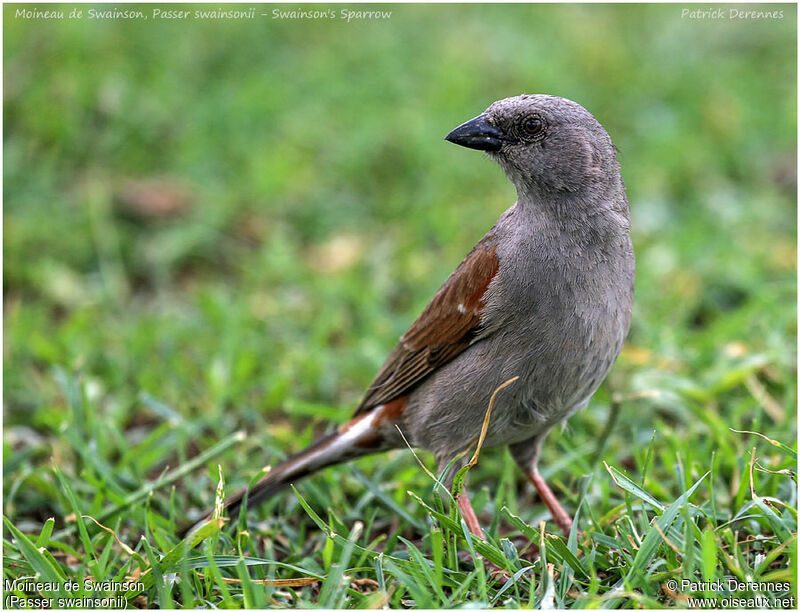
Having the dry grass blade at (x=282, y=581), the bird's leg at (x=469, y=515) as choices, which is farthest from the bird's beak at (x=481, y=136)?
the dry grass blade at (x=282, y=581)

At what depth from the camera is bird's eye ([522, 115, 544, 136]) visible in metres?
3.27

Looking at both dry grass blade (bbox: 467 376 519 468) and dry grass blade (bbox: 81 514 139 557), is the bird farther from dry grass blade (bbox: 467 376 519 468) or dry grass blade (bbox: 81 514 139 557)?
dry grass blade (bbox: 81 514 139 557)

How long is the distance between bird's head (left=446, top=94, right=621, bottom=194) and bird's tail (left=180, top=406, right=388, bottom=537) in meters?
1.23

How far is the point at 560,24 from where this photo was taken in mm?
8734

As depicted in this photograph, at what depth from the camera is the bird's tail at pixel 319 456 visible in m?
3.60

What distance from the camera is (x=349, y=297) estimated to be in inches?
214

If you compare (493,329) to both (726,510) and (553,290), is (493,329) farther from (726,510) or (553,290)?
(726,510)

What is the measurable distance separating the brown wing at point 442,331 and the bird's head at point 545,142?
342 millimetres

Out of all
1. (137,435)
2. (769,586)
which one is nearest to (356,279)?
(137,435)

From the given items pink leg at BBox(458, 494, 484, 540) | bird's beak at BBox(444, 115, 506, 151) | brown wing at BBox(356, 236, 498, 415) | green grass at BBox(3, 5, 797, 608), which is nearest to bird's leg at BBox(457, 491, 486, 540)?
pink leg at BBox(458, 494, 484, 540)

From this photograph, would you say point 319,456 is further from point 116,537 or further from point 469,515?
point 116,537

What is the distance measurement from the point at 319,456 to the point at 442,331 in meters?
0.76

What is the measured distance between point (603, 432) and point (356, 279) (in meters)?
2.23

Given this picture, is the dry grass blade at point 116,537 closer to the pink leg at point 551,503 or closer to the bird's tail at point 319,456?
the bird's tail at point 319,456
